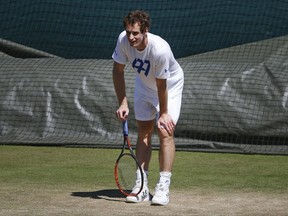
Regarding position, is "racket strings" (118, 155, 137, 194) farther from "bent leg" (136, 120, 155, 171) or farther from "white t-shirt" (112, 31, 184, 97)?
"white t-shirt" (112, 31, 184, 97)

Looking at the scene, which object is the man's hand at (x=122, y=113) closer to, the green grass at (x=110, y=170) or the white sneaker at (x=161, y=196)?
the white sneaker at (x=161, y=196)

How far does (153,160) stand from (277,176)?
1762 millimetres

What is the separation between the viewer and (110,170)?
25.7 feet

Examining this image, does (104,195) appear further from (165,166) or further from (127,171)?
(165,166)

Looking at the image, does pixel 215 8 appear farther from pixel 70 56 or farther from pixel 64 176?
pixel 64 176

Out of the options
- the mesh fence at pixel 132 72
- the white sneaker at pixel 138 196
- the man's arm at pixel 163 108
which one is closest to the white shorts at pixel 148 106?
the man's arm at pixel 163 108

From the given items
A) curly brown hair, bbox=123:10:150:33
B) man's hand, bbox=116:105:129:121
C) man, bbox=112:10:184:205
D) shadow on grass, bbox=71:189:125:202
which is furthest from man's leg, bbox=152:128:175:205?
curly brown hair, bbox=123:10:150:33

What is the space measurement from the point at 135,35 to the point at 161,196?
3.83ft

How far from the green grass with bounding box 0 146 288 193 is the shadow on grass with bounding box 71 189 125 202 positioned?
0.31 m

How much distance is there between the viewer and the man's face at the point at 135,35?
5613 millimetres

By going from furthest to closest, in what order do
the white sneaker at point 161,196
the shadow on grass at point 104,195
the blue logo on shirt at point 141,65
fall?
the shadow on grass at point 104,195 → the blue logo on shirt at point 141,65 → the white sneaker at point 161,196

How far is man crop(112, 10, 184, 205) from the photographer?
5.69 meters

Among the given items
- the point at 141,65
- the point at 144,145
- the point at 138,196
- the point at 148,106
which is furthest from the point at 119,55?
the point at 138,196

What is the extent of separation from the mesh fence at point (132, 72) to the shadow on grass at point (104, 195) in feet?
10.7
